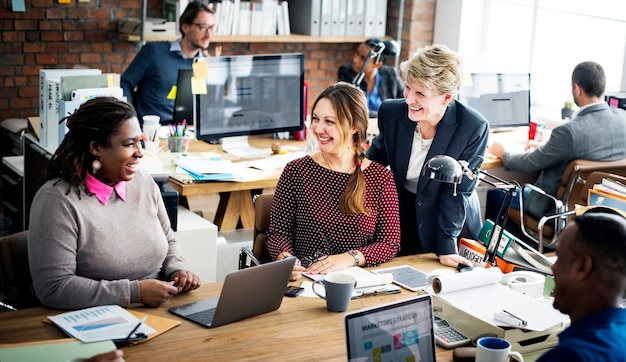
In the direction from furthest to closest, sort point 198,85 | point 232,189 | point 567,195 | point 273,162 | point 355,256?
1. point 567,195
2. point 273,162
3. point 198,85
4. point 232,189
5. point 355,256

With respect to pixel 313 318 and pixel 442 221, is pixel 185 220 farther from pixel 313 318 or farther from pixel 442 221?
pixel 313 318

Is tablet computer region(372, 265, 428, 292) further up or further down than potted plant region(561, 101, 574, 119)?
further down

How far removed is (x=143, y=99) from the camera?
5355 millimetres

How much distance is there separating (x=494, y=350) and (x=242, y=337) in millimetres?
660

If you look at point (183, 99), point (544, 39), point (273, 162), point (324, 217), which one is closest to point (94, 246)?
point (324, 217)

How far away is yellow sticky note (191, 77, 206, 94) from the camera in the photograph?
13.7 ft

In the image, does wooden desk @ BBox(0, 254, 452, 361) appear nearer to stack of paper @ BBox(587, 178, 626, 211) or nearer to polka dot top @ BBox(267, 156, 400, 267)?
polka dot top @ BBox(267, 156, 400, 267)

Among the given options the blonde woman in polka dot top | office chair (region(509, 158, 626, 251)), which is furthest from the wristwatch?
office chair (region(509, 158, 626, 251))

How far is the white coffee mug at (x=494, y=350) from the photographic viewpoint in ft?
6.93

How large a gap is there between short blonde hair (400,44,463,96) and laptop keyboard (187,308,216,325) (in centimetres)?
128

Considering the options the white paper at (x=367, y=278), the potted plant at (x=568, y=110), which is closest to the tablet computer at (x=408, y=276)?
the white paper at (x=367, y=278)

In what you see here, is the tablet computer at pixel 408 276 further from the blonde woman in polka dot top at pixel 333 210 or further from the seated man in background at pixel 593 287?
the seated man in background at pixel 593 287

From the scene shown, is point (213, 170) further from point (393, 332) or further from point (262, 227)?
point (393, 332)

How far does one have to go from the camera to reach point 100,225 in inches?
99.3
